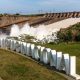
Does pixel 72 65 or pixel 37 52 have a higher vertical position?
pixel 72 65

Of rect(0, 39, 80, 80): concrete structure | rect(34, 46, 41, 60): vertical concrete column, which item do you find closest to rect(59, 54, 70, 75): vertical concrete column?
rect(0, 39, 80, 80): concrete structure

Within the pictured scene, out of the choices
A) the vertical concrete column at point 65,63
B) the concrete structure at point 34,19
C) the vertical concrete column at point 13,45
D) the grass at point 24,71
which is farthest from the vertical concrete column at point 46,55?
the concrete structure at point 34,19

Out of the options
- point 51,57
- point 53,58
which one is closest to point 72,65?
point 53,58

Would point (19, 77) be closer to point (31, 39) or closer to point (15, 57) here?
point (15, 57)

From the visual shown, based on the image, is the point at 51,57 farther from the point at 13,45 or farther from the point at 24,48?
the point at 13,45

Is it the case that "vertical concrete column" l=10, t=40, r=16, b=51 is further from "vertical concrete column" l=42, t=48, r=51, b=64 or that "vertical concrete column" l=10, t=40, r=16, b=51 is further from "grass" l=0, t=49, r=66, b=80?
"vertical concrete column" l=42, t=48, r=51, b=64

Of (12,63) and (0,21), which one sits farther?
(0,21)

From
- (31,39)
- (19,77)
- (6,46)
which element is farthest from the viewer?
(31,39)

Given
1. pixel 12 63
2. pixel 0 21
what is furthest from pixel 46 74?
pixel 0 21
